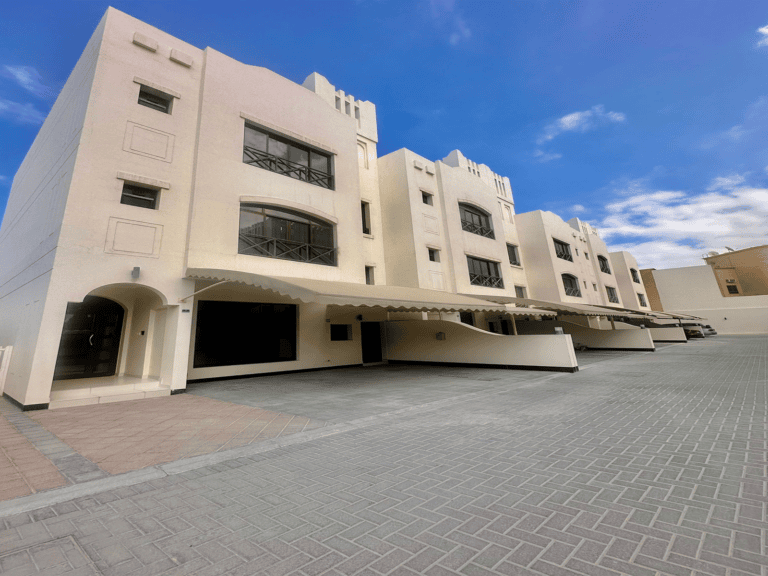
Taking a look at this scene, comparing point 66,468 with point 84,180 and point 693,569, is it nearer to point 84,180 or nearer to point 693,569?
point 693,569

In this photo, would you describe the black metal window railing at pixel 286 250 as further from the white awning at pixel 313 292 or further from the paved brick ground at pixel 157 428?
the paved brick ground at pixel 157 428

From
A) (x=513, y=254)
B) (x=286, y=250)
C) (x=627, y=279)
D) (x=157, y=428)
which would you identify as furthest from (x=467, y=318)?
(x=627, y=279)

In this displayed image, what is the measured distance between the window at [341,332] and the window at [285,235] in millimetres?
3103

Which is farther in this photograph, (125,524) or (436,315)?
(436,315)

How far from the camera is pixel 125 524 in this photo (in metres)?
2.32

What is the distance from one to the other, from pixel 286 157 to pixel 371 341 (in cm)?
884

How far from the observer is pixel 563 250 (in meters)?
25.0

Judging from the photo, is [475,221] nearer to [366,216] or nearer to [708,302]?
[366,216]

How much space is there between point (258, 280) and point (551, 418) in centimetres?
600

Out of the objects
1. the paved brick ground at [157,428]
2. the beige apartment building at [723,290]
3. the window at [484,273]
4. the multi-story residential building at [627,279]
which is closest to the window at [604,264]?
the multi-story residential building at [627,279]

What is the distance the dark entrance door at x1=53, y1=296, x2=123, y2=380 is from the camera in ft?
31.3

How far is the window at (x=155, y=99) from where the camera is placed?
915 centimetres

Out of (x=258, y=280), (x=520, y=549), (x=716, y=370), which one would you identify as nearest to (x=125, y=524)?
(x=520, y=549)

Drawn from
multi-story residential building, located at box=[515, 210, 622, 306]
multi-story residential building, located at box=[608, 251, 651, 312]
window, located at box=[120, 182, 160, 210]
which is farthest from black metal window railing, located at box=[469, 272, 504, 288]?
multi-story residential building, located at box=[608, 251, 651, 312]
